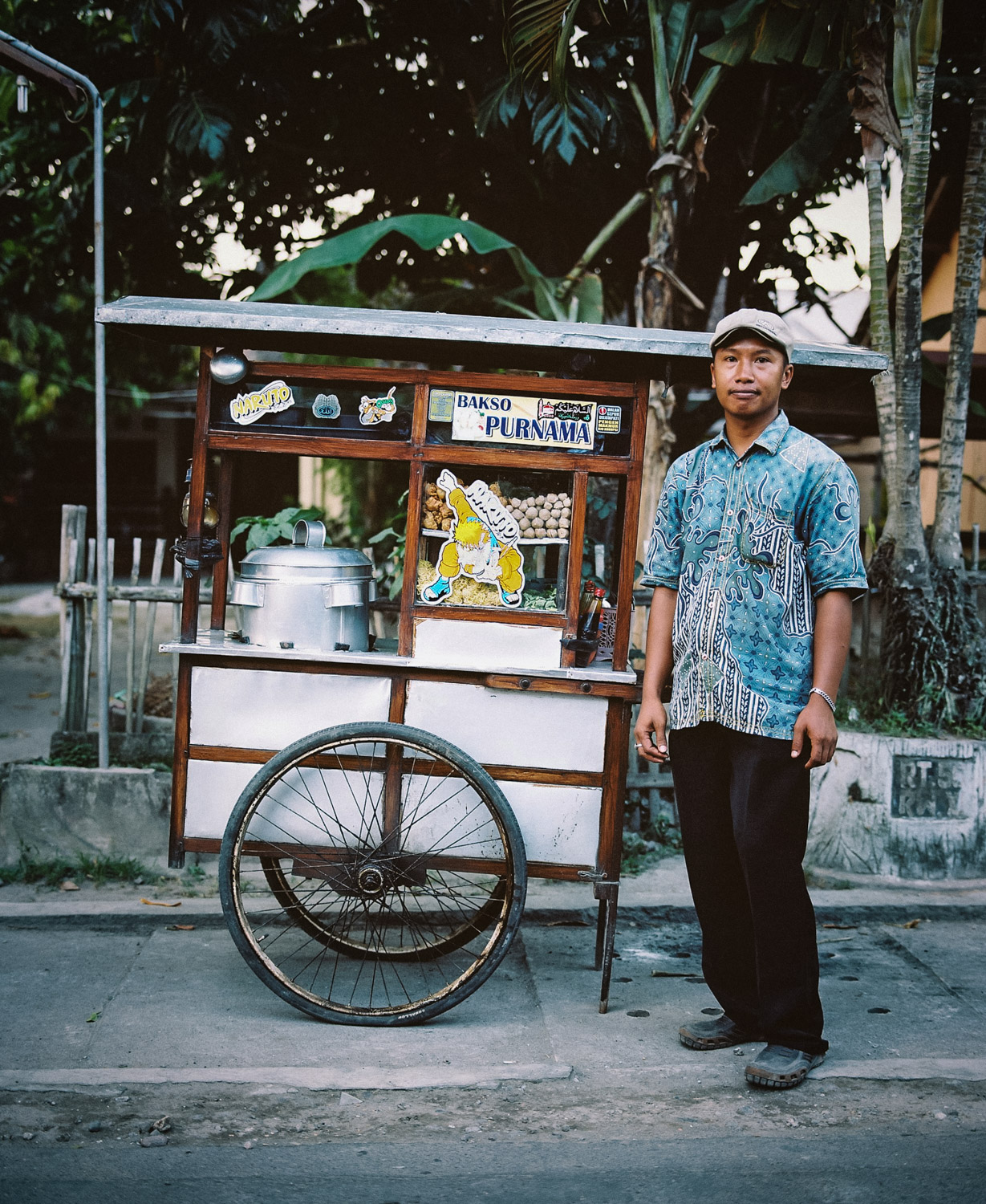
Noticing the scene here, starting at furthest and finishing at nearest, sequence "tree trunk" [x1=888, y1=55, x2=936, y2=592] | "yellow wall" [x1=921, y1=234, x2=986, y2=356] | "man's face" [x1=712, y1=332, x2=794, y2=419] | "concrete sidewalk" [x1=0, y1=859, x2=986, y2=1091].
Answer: "yellow wall" [x1=921, y1=234, x2=986, y2=356]
"tree trunk" [x1=888, y1=55, x2=936, y2=592]
"concrete sidewalk" [x1=0, y1=859, x2=986, y2=1091]
"man's face" [x1=712, y1=332, x2=794, y2=419]

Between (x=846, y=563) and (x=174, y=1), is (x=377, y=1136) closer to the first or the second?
(x=846, y=563)

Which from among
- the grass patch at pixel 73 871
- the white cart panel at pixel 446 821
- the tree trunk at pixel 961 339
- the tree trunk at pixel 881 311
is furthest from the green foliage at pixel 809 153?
the grass patch at pixel 73 871

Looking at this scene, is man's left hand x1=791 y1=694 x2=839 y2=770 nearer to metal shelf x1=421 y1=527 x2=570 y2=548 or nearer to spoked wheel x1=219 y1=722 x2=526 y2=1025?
spoked wheel x1=219 y1=722 x2=526 y2=1025

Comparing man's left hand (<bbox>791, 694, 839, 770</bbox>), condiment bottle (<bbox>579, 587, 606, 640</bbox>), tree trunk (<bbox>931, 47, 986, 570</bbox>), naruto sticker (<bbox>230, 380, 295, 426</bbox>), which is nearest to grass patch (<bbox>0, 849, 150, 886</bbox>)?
naruto sticker (<bbox>230, 380, 295, 426</bbox>)

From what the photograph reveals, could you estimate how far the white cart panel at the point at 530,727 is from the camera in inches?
137

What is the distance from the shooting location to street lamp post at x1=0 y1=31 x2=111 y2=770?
4.42 meters

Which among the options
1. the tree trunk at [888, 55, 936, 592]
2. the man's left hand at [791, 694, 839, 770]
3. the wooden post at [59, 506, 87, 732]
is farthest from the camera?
the wooden post at [59, 506, 87, 732]

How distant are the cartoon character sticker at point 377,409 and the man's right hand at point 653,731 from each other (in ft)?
4.01

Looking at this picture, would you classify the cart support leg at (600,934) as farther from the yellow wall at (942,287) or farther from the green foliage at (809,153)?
the yellow wall at (942,287)

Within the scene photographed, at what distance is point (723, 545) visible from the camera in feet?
10.1

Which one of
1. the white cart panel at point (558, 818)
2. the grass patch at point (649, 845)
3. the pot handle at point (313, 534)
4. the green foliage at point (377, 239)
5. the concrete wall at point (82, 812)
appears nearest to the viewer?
the white cart panel at point (558, 818)

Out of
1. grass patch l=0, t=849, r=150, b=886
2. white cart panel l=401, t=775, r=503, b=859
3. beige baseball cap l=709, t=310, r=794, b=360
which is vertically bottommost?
grass patch l=0, t=849, r=150, b=886

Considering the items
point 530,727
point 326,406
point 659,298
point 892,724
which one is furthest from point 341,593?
point 659,298

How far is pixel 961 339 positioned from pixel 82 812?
15.2 feet
